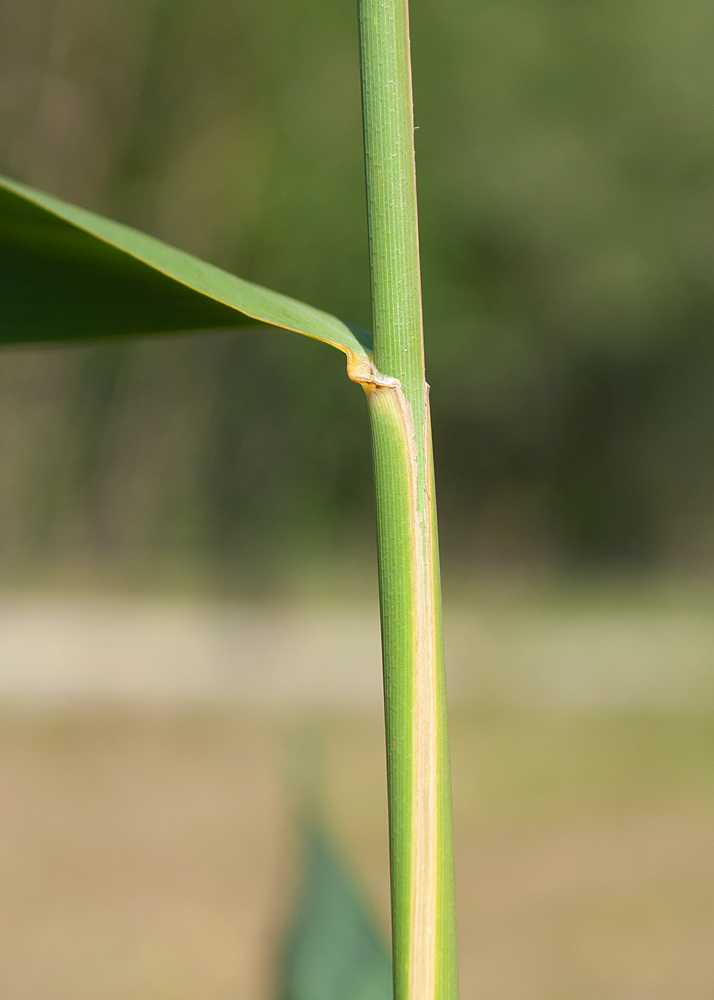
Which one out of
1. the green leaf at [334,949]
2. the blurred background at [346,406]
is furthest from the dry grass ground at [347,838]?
the green leaf at [334,949]

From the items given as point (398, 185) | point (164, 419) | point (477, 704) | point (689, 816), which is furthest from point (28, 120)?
point (398, 185)

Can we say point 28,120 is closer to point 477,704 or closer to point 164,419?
point 164,419

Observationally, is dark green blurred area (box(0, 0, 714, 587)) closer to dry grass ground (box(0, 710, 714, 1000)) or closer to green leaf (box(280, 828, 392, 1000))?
dry grass ground (box(0, 710, 714, 1000))

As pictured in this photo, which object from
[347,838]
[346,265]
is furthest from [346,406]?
[347,838]

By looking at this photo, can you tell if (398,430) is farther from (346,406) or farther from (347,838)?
(346,406)

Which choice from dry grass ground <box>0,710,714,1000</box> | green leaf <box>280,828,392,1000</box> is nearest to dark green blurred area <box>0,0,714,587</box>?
dry grass ground <box>0,710,714,1000</box>
